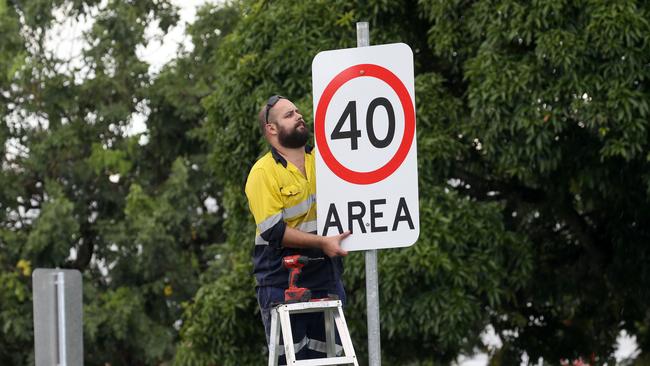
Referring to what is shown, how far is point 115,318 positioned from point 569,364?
7.01 m

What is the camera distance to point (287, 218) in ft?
20.2

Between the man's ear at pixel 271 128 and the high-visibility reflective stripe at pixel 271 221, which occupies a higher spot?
the man's ear at pixel 271 128

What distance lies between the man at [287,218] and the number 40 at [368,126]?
2.32ft

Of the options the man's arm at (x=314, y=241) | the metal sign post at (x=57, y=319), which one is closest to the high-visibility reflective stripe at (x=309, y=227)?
the man's arm at (x=314, y=241)

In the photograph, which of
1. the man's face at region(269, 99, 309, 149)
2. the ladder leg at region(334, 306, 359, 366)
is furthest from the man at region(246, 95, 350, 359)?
the ladder leg at region(334, 306, 359, 366)

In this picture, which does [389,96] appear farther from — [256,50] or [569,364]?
[569,364]

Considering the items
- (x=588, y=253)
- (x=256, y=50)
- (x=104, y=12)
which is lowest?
(x=588, y=253)

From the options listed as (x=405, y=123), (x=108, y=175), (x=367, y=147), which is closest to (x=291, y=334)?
(x=367, y=147)

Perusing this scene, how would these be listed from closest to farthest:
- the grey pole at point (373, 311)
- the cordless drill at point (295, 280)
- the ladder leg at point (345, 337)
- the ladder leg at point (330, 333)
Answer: the grey pole at point (373, 311) < the ladder leg at point (345, 337) < the cordless drill at point (295, 280) < the ladder leg at point (330, 333)

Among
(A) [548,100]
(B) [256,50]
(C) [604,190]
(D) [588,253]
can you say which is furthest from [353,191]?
(D) [588,253]

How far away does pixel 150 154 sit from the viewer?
23188 millimetres

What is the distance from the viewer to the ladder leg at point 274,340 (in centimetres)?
568

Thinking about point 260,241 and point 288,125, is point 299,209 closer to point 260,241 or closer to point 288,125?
point 260,241

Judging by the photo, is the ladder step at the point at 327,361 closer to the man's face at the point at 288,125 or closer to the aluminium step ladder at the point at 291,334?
the aluminium step ladder at the point at 291,334
